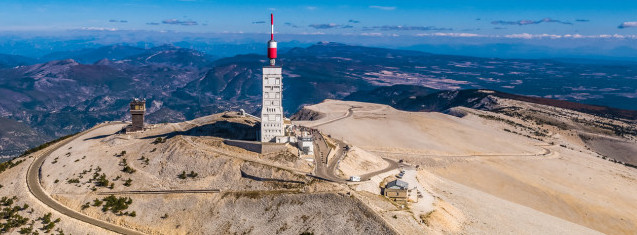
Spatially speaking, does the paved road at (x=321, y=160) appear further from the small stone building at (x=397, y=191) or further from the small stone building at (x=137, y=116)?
the small stone building at (x=137, y=116)

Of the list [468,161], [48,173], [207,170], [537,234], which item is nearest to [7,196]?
[48,173]

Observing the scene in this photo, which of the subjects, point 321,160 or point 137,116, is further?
point 137,116

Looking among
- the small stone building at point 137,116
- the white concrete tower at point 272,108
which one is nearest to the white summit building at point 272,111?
the white concrete tower at point 272,108

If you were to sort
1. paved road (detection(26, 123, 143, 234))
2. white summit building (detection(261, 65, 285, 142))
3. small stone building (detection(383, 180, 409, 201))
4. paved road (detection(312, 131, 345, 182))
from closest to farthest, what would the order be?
paved road (detection(26, 123, 143, 234)) < small stone building (detection(383, 180, 409, 201)) < paved road (detection(312, 131, 345, 182)) < white summit building (detection(261, 65, 285, 142))

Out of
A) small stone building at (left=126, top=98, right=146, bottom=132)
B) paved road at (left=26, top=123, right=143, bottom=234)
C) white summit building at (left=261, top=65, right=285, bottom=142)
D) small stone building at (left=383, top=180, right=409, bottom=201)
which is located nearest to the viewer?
paved road at (left=26, top=123, right=143, bottom=234)

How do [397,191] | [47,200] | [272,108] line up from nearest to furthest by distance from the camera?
[397,191] < [47,200] < [272,108]

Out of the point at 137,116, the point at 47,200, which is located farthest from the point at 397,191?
the point at 137,116

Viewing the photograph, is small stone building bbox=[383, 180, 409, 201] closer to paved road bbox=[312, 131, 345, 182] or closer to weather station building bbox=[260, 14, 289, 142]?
paved road bbox=[312, 131, 345, 182]

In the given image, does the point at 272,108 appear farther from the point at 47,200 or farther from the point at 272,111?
the point at 47,200

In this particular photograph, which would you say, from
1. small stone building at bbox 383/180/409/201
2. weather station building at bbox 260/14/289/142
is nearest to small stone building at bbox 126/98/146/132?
weather station building at bbox 260/14/289/142
